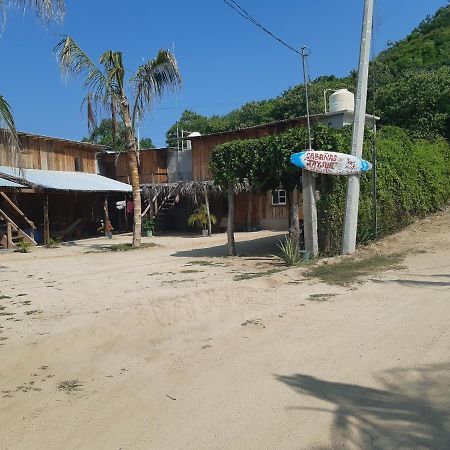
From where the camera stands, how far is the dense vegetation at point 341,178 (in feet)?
36.2

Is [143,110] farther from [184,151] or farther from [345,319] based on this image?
[345,319]

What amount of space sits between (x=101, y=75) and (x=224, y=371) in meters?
13.8

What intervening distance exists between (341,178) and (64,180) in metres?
16.1

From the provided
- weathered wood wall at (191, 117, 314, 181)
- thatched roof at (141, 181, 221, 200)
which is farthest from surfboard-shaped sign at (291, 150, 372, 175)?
weathered wood wall at (191, 117, 314, 181)

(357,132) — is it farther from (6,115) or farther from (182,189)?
(182,189)

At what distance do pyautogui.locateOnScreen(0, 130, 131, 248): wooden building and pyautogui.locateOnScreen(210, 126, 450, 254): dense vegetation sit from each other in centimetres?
1048

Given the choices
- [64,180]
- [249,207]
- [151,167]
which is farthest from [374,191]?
[151,167]

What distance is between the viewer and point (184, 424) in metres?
3.58

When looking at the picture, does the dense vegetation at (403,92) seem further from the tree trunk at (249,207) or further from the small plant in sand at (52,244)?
the small plant in sand at (52,244)

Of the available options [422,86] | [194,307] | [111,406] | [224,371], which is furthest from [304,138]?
[422,86]

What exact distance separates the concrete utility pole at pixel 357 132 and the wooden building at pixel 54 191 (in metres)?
13.3

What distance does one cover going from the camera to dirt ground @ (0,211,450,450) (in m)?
3.42

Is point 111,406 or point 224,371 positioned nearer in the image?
point 111,406

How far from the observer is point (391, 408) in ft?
11.7
